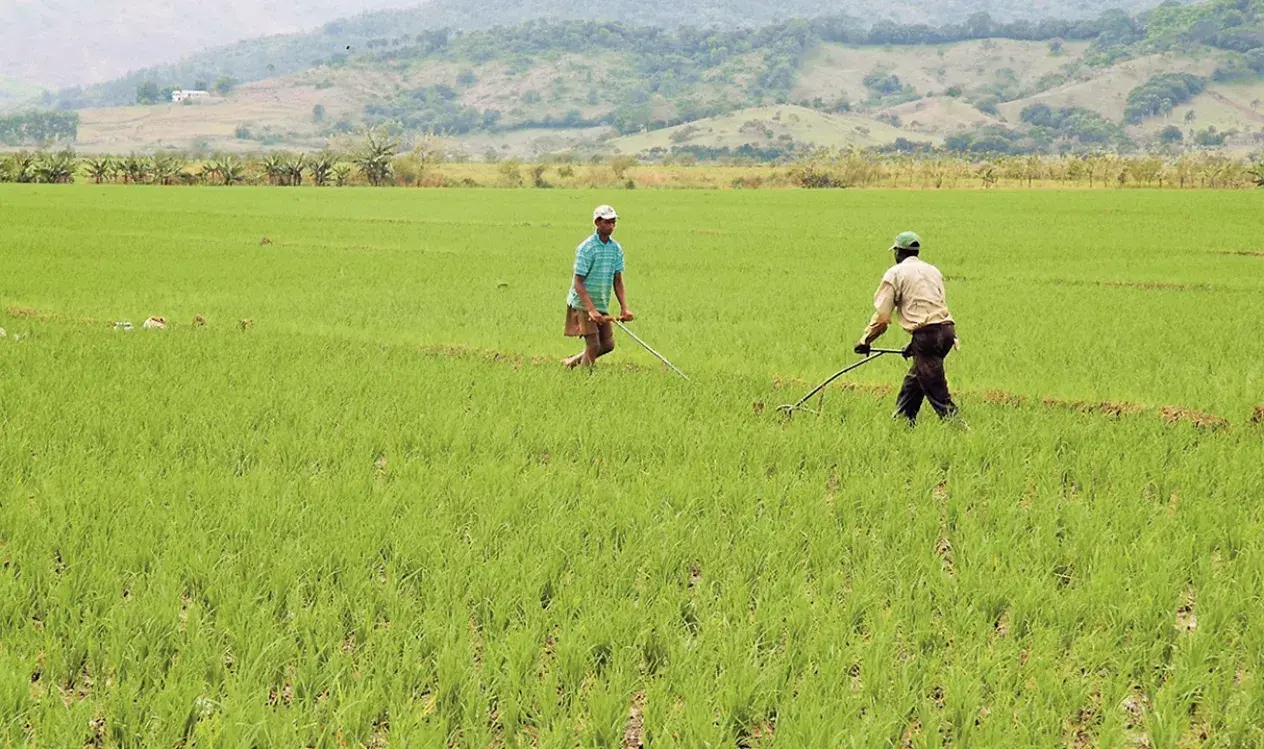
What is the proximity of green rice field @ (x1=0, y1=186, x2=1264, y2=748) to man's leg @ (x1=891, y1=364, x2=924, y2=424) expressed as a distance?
0.59 feet

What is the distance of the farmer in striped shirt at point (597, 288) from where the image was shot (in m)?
8.07

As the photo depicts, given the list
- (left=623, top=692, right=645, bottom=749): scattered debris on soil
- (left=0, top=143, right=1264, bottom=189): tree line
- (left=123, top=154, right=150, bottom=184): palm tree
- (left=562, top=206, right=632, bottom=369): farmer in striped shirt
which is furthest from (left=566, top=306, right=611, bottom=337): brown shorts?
(left=123, top=154, right=150, bottom=184): palm tree

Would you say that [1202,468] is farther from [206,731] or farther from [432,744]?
[206,731]

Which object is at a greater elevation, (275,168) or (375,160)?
(375,160)

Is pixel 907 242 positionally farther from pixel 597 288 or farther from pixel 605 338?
pixel 605 338

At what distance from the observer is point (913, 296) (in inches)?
255

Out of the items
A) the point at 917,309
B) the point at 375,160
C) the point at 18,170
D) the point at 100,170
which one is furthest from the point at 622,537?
the point at 18,170

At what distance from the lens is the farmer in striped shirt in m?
8.07

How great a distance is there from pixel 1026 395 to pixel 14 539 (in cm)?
673

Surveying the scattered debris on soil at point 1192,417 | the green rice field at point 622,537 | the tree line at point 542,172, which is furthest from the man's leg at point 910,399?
the tree line at point 542,172

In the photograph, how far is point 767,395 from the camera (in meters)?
8.02

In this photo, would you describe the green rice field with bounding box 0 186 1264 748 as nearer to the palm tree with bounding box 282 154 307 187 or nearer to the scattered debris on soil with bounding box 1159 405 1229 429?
the scattered debris on soil with bounding box 1159 405 1229 429

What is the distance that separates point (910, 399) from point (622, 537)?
2.89 metres

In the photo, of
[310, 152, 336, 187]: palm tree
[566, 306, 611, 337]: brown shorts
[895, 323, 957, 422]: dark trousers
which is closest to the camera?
[895, 323, 957, 422]: dark trousers
